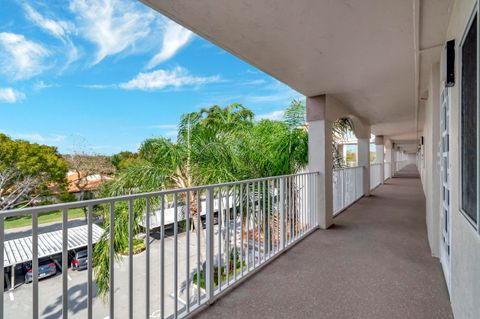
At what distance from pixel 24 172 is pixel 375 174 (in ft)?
47.4

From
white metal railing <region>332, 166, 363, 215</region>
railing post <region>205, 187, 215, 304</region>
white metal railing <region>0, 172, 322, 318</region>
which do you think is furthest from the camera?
white metal railing <region>332, 166, 363, 215</region>

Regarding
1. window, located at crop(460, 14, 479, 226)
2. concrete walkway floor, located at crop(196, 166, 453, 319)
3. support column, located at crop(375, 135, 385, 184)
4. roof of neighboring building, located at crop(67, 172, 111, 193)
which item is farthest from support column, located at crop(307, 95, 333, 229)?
roof of neighboring building, located at crop(67, 172, 111, 193)

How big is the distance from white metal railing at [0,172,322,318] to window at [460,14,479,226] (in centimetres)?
166

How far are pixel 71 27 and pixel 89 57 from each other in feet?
17.1

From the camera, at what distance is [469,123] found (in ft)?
4.36

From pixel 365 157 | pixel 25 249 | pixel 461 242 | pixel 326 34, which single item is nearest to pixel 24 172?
pixel 25 249

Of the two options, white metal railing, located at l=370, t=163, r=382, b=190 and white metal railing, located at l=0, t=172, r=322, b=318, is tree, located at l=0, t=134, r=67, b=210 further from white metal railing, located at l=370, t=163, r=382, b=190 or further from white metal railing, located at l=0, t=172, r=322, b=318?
white metal railing, located at l=370, t=163, r=382, b=190

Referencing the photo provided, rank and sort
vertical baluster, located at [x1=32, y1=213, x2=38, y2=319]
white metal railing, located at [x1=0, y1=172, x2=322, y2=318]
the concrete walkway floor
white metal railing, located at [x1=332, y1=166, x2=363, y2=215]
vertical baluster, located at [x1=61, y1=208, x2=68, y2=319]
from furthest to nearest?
white metal railing, located at [x1=332, y1=166, x2=363, y2=215] < the concrete walkway floor < white metal railing, located at [x1=0, y1=172, x2=322, y2=318] < vertical baluster, located at [x1=61, y1=208, x2=68, y2=319] < vertical baluster, located at [x1=32, y1=213, x2=38, y2=319]

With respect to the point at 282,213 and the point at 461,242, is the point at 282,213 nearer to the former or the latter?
the point at 282,213

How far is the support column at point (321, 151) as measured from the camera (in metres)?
4.14

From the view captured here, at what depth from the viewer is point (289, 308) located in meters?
1.96

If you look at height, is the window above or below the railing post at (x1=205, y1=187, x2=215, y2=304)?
above

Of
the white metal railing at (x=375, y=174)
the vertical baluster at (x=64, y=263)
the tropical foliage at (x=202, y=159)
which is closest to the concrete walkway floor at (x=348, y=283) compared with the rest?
the vertical baluster at (x=64, y=263)

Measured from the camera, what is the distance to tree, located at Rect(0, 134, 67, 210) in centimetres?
930
